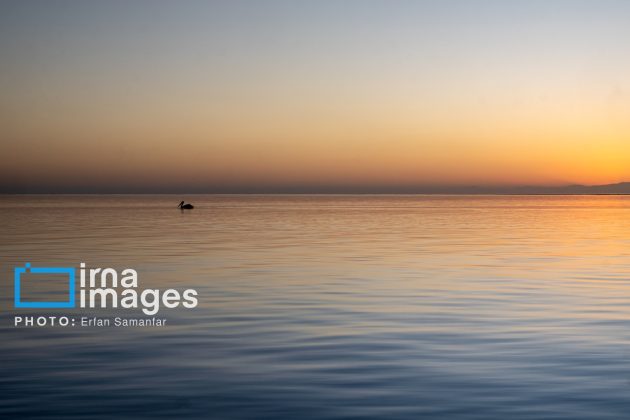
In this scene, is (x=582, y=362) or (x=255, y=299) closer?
(x=582, y=362)

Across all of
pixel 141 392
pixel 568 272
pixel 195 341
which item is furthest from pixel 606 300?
pixel 141 392

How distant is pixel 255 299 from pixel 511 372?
11.9 m

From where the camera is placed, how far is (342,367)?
1614 centimetres

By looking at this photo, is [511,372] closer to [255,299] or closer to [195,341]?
[195,341]

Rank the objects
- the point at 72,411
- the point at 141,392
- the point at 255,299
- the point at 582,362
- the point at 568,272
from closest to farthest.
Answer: the point at 72,411 < the point at 141,392 < the point at 582,362 < the point at 255,299 < the point at 568,272

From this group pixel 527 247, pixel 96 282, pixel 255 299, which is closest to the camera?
pixel 255 299

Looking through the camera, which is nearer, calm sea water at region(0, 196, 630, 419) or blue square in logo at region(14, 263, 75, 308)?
calm sea water at region(0, 196, 630, 419)

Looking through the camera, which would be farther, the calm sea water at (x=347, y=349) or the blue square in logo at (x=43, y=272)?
the blue square in logo at (x=43, y=272)

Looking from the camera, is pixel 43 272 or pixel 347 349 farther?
pixel 43 272

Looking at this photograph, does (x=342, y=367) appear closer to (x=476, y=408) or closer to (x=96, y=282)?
(x=476, y=408)

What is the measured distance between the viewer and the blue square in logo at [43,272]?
24.8 meters

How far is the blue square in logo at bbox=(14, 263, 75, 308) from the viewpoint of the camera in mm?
24750

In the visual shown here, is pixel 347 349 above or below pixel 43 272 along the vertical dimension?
above

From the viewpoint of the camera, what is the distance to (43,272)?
34062 millimetres
